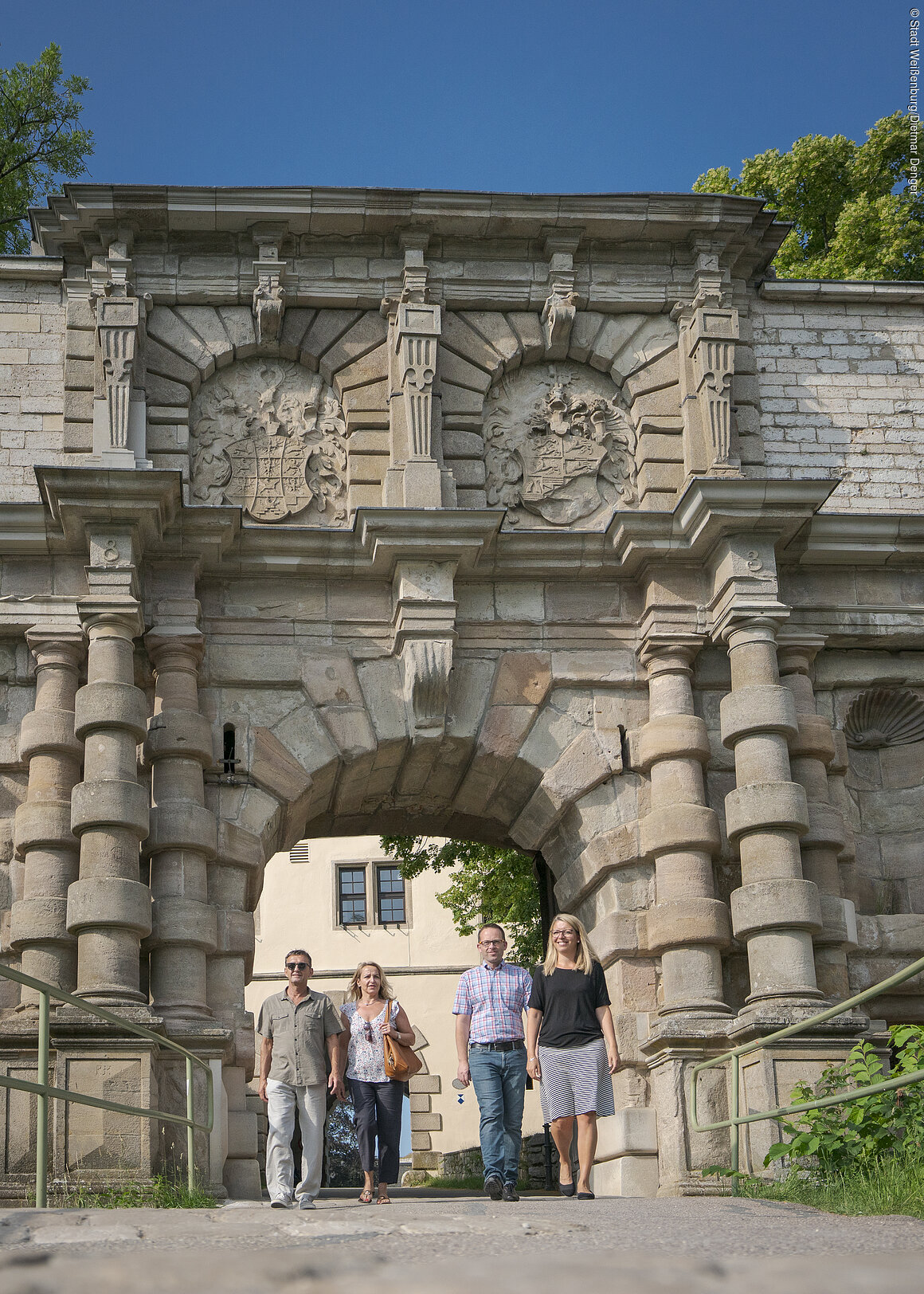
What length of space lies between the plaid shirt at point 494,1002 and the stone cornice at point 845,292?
6948mm

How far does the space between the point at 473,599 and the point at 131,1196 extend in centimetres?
511

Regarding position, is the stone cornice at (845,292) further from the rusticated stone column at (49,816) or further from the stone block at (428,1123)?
the stone block at (428,1123)

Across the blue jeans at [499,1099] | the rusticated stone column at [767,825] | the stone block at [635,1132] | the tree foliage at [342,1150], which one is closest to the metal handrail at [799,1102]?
the stone block at [635,1132]

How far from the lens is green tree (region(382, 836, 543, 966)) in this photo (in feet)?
62.1

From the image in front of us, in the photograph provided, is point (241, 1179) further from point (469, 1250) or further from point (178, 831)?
point (469, 1250)

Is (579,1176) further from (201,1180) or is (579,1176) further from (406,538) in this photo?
(406,538)

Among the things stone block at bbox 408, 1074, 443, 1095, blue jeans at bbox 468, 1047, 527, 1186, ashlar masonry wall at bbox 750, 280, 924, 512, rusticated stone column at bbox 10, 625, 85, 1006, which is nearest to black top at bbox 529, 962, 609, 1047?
blue jeans at bbox 468, 1047, 527, 1186

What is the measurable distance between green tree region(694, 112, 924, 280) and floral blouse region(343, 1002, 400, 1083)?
39.5ft

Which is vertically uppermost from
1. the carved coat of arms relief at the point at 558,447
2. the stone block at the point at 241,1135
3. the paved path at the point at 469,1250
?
the carved coat of arms relief at the point at 558,447

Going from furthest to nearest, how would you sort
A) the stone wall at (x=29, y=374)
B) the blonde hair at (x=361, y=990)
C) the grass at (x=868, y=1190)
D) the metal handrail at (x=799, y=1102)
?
the stone wall at (x=29, y=374) → the blonde hair at (x=361, y=990) → the grass at (x=868, y=1190) → the metal handrail at (x=799, y=1102)

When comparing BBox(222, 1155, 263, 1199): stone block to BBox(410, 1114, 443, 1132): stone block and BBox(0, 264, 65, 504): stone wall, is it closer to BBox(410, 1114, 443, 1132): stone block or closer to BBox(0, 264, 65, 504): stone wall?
BBox(0, 264, 65, 504): stone wall

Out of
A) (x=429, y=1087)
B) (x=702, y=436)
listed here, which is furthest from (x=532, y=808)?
(x=429, y=1087)

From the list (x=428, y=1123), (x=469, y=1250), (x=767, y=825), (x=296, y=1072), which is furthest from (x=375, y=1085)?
(x=428, y=1123)

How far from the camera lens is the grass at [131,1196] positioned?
9344 millimetres
